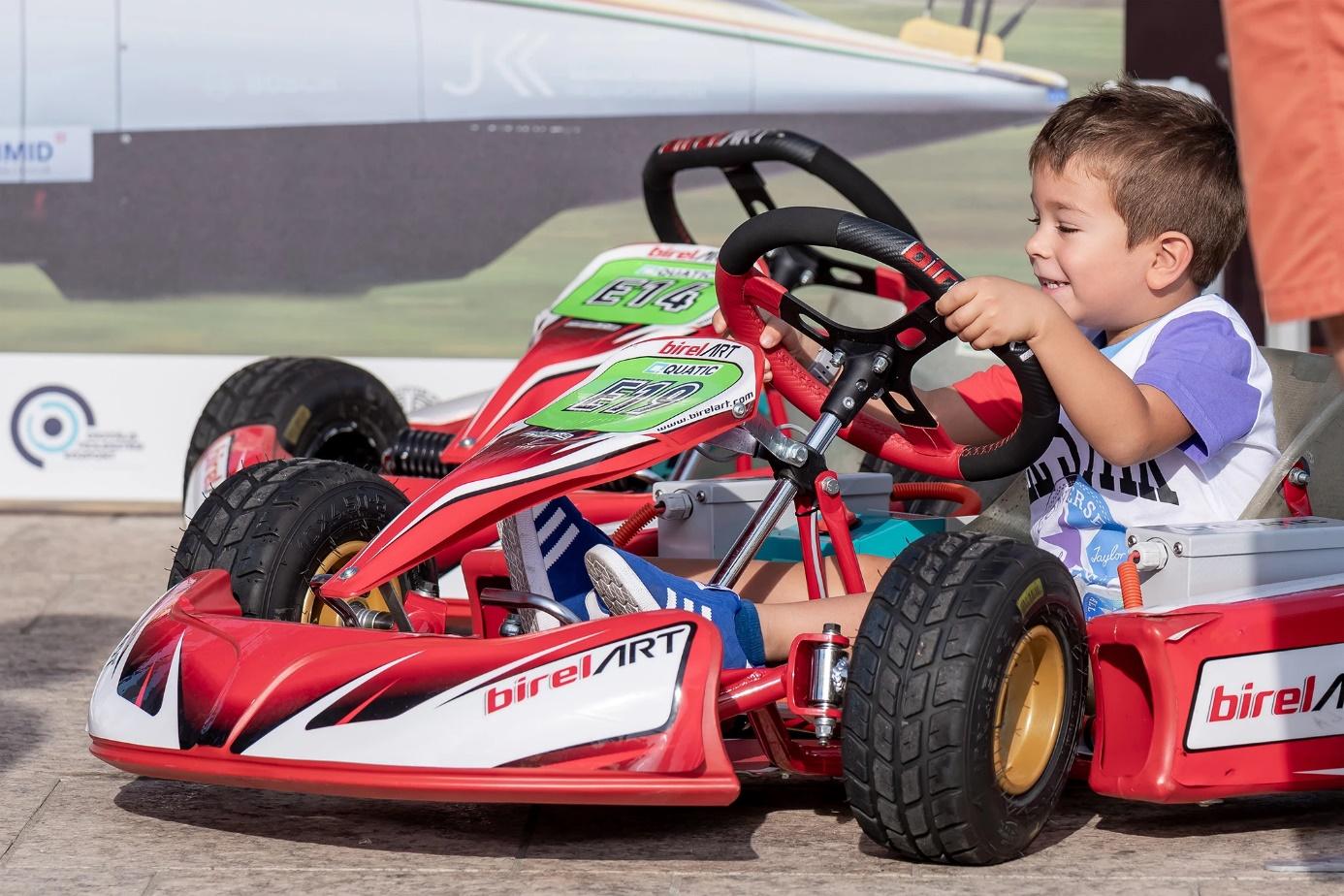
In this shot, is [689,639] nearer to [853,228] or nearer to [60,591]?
[853,228]

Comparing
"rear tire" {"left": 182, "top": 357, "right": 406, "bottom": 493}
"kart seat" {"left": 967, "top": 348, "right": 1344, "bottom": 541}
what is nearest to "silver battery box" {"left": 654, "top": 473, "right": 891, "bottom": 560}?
"kart seat" {"left": 967, "top": 348, "right": 1344, "bottom": 541}

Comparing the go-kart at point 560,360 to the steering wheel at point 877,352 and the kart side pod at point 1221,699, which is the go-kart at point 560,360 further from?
the kart side pod at point 1221,699

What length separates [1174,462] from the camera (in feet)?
9.99

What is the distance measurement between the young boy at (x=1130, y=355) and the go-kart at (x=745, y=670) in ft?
0.40

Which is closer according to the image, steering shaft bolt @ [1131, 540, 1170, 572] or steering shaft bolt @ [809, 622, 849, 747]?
steering shaft bolt @ [809, 622, 849, 747]

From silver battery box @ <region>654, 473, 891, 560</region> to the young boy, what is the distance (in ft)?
0.47

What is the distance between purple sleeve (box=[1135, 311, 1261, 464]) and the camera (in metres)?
2.92

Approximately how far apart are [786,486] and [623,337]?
124cm

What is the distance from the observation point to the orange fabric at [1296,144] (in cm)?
202

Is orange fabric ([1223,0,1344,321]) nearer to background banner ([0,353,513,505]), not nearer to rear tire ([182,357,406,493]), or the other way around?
rear tire ([182,357,406,493])

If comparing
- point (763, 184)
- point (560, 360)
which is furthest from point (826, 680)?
point (763, 184)

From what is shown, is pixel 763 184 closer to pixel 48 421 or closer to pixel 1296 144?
pixel 1296 144

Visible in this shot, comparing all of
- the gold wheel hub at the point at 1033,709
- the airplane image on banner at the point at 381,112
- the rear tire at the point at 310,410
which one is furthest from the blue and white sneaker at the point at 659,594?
the airplane image on banner at the point at 381,112

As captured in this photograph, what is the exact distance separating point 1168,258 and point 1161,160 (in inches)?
6.1
